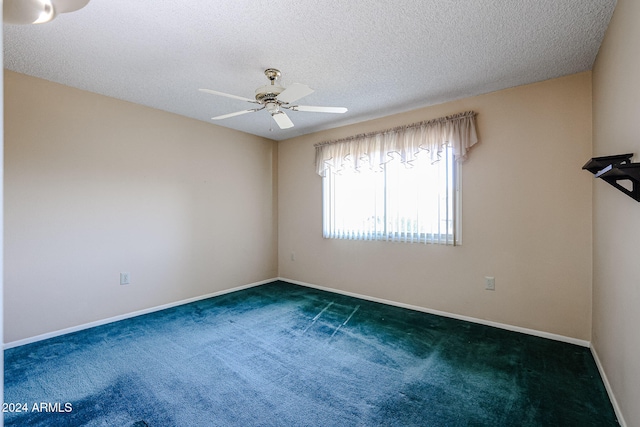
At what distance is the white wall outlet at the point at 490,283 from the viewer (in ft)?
10.1

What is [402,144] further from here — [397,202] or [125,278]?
[125,278]

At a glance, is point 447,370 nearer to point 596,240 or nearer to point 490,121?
point 596,240

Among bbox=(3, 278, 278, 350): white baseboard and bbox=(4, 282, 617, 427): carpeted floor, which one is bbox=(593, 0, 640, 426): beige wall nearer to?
bbox=(4, 282, 617, 427): carpeted floor

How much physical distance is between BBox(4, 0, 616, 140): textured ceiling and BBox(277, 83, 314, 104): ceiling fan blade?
1.18 feet

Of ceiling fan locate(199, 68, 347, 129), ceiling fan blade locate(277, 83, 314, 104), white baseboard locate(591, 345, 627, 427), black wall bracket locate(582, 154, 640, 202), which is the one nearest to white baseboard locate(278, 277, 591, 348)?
white baseboard locate(591, 345, 627, 427)

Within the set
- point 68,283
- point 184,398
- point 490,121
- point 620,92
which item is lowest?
point 184,398

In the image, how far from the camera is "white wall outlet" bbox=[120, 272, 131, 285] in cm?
331

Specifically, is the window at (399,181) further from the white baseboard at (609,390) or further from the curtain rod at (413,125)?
the white baseboard at (609,390)

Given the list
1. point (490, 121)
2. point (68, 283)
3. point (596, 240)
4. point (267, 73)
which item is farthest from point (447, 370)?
point (68, 283)

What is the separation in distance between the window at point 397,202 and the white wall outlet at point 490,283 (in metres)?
0.44

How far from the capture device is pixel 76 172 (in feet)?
9.93

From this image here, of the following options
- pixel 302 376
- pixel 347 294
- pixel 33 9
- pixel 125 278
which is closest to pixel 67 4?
pixel 33 9

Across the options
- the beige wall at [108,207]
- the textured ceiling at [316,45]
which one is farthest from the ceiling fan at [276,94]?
the beige wall at [108,207]

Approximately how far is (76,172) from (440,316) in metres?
3.96
